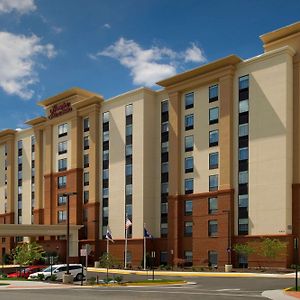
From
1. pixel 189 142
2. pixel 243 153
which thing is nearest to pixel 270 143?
pixel 243 153

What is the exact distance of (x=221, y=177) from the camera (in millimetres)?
64375

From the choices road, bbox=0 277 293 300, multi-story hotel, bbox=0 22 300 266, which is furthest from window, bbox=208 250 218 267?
road, bbox=0 277 293 300

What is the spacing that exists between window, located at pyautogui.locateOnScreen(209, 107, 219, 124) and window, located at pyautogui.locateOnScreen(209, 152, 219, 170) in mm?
4168

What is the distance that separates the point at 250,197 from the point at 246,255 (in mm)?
6916

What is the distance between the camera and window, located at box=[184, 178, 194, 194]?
69.2 metres

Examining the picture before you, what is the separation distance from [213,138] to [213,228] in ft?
37.9

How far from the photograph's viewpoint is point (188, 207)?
69.4 metres

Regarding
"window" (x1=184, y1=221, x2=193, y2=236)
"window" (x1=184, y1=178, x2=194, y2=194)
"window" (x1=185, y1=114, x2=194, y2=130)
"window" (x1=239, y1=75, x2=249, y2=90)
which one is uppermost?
"window" (x1=239, y1=75, x2=249, y2=90)

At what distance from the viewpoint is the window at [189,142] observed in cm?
6962

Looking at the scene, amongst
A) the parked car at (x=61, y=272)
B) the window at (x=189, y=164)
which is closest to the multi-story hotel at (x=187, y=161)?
the window at (x=189, y=164)

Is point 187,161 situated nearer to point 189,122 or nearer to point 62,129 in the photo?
point 189,122

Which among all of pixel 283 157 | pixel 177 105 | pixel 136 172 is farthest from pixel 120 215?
pixel 283 157

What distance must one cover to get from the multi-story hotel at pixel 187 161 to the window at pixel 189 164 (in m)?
0.08

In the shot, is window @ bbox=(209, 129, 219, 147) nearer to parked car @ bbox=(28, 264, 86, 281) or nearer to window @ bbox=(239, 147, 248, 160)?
window @ bbox=(239, 147, 248, 160)
